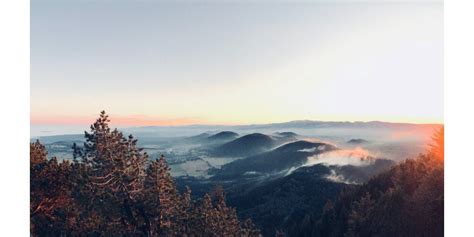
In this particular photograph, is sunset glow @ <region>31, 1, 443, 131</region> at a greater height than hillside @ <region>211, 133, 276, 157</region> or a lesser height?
greater

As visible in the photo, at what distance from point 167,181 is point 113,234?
80cm

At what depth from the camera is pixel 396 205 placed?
512 cm

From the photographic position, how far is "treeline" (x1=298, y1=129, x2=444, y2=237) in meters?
5.06

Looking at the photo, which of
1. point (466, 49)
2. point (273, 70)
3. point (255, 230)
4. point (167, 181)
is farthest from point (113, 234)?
point (466, 49)

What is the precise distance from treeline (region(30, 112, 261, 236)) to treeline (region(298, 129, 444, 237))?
85cm

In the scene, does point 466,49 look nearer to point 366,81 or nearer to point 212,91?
point 366,81

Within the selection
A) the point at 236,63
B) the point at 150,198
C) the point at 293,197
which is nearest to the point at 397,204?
the point at 293,197

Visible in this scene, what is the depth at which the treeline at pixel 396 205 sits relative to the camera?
5.06m

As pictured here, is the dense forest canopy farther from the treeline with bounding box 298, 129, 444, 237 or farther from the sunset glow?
the sunset glow

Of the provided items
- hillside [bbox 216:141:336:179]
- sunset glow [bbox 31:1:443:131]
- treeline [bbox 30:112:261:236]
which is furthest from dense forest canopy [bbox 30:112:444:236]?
sunset glow [bbox 31:1:443:131]

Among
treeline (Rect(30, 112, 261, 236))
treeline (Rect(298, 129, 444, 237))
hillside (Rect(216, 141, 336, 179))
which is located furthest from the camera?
hillside (Rect(216, 141, 336, 179))

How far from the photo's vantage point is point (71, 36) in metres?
5.28

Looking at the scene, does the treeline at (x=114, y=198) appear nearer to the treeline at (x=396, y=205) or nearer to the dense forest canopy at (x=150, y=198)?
the dense forest canopy at (x=150, y=198)

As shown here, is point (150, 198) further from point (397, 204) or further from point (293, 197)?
point (397, 204)
